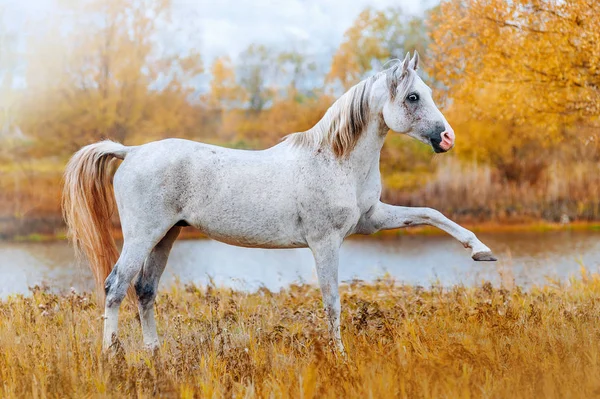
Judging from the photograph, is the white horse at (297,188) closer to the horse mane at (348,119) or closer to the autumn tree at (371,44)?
the horse mane at (348,119)

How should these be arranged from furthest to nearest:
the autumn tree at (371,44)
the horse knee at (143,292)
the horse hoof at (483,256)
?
the autumn tree at (371,44) → the horse knee at (143,292) → the horse hoof at (483,256)

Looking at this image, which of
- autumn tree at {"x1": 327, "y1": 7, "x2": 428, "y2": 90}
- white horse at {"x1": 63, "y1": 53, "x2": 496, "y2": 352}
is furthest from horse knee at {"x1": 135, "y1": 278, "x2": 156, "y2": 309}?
autumn tree at {"x1": 327, "y1": 7, "x2": 428, "y2": 90}

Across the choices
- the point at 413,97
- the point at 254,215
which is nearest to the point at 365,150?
the point at 413,97

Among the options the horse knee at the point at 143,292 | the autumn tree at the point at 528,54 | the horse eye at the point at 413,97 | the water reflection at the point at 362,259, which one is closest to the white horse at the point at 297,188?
the horse eye at the point at 413,97

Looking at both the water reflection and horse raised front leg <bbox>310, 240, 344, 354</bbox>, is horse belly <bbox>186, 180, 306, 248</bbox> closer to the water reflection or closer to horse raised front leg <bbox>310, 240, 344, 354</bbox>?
horse raised front leg <bbox>310, 240, 344, 354</bbox>

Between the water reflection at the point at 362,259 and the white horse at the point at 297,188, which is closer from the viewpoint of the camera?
the white horse at the point at 297,188

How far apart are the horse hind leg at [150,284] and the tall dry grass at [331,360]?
0.15m

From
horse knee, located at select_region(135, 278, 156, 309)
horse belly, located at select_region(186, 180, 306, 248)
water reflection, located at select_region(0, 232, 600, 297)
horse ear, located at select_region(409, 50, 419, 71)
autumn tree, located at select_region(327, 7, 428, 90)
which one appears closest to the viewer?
horse ear, located at select_region(409, 50, 419, 71)

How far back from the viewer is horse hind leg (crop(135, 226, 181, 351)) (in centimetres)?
477

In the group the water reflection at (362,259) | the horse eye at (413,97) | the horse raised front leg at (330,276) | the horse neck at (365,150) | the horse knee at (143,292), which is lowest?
the water reflection at (362,259)

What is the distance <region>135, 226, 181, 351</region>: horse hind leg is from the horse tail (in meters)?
0.29

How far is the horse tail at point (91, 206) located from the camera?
4793 millimetres

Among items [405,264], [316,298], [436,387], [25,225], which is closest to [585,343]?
[436,387]

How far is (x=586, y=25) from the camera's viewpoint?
31.1ft
